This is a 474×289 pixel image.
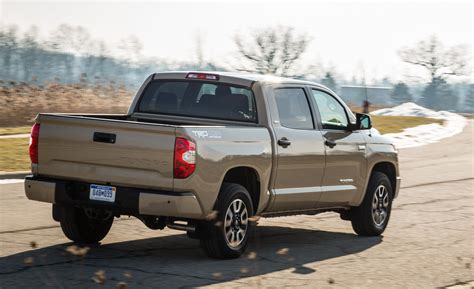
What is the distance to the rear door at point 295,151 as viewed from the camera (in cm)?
983

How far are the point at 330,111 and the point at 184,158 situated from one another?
3245 millimetres

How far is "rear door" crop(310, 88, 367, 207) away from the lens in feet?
35.2

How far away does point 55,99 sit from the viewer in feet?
111

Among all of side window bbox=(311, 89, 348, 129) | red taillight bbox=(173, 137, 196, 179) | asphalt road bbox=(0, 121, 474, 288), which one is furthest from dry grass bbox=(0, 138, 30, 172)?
red taillight bbox=(173, 137, 196, 179)

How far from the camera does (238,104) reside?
9977 millimetres

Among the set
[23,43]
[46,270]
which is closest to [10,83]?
[46,270]

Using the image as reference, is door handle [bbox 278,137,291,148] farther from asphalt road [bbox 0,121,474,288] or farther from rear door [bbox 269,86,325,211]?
asphalt road [bbox 0,121,474,288]

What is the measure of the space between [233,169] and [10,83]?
23.8m

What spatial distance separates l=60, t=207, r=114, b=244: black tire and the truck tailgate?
2.11 feet

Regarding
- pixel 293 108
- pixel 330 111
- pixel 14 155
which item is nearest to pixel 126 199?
pixel 293 108

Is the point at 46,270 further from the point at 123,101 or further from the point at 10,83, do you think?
the point at 123,101

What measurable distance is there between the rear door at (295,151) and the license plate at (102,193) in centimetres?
190

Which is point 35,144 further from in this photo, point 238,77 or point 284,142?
point 284,142

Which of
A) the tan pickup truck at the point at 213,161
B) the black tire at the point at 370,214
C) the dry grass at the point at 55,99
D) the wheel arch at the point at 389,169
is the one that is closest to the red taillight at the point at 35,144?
the tan pickup truck at the point at 213,161
